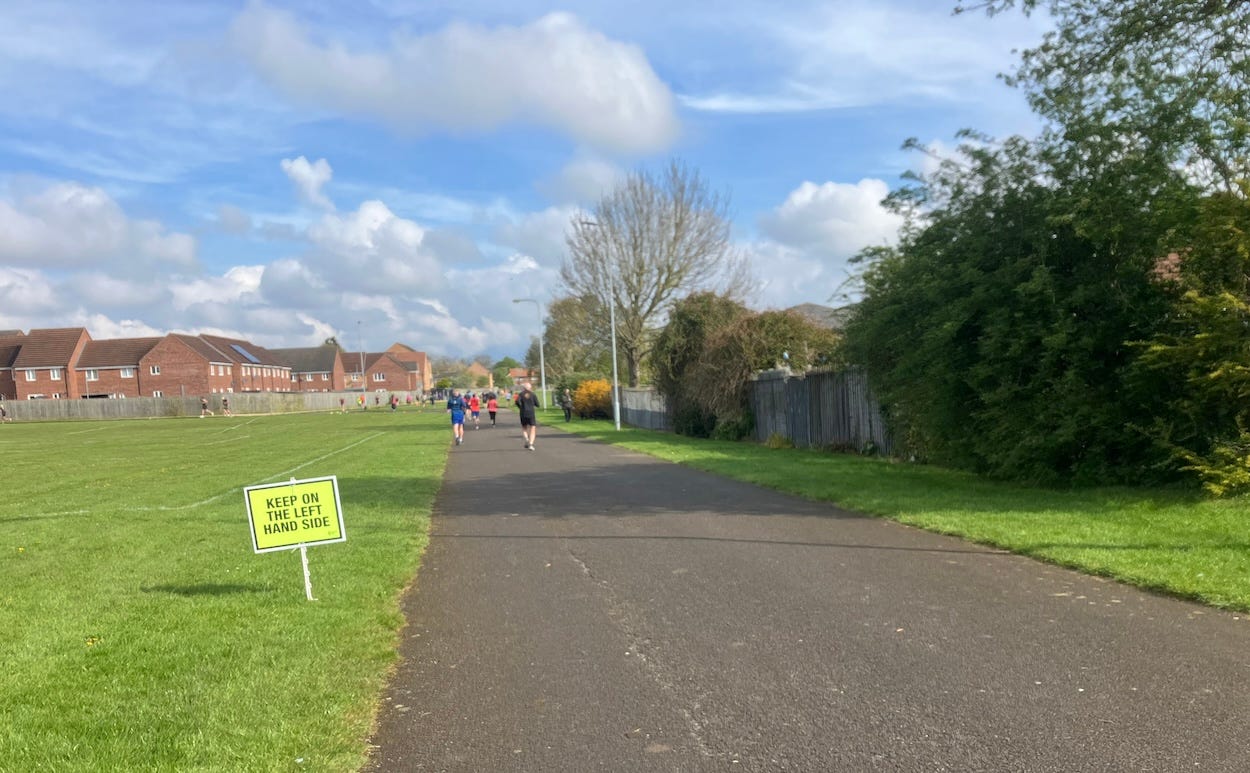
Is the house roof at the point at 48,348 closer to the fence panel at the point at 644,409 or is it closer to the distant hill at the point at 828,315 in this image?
the fence panel at the point at 644,409

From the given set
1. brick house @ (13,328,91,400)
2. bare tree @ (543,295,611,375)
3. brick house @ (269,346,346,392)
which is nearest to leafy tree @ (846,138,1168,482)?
bare tree @ (543,295,611,375)

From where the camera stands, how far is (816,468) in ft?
53.8

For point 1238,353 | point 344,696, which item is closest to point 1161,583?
point 1238,353

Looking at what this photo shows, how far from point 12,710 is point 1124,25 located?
13.5 metres

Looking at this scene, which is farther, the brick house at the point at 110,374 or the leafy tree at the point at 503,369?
the leafy tree at the point at 503,369

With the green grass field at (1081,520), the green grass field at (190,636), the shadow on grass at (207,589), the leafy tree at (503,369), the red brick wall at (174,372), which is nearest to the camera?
the green grass field at (190,636)

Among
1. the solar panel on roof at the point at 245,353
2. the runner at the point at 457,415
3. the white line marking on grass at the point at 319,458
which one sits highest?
the solar panel on roof at the point at 245,353

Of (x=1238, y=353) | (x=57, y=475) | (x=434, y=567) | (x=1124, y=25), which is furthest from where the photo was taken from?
(x=57, y=475)

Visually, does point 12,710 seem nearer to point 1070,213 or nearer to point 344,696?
point 344,696

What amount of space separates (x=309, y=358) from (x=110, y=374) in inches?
1563

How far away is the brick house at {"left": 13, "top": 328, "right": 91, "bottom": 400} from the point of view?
90.6 metres

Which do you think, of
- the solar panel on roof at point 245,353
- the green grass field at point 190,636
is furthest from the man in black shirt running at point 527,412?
the solar panel on roof at point 245,353

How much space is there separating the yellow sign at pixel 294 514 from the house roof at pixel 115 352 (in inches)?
3790

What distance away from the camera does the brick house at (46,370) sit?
297 ft
